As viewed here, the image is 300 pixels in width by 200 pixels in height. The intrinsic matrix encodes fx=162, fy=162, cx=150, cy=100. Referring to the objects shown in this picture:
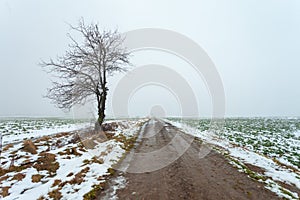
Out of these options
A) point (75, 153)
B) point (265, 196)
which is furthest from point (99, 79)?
point (265, 196)

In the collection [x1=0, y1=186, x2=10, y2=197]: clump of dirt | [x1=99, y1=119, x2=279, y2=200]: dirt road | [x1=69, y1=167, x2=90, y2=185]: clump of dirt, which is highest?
[x1=99, y1=119, x2=279, y2=200]: dirt road

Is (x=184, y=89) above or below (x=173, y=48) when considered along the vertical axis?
below

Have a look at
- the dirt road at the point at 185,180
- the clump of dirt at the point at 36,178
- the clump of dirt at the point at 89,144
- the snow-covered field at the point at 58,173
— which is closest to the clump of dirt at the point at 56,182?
the snow-covered field at the point at 58,173

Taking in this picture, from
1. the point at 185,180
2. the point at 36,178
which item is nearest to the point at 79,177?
the point at 36,178

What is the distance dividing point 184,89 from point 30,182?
A: 53.6 ft

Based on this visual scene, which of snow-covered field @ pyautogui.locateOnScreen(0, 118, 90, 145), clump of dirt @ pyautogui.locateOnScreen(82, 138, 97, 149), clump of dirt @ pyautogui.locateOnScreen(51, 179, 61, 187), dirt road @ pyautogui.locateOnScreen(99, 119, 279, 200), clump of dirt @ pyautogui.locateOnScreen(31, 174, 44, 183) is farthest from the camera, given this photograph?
snow-covered field @ pyautogui.locateOnScreen(0, 118, 90, 145)

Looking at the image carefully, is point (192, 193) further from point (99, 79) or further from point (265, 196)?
point (99, 79)

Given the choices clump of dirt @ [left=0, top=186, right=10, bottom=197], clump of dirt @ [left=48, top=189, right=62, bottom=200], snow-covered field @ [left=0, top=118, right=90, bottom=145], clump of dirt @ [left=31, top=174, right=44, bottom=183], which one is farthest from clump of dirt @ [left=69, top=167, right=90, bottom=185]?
snow-covered field @ [left=0, top=118, right=90, bottom=145]

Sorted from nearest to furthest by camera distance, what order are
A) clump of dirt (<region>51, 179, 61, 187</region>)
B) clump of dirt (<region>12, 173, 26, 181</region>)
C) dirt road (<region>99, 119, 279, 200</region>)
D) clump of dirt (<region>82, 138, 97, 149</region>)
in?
dirt road (<region>99, 119, 279, 200</region>)
clump of dirt (<region>51, 179, 61, 187</region>)
clump of dirt (<region>12, 173, 26, 181</region>)
clump of dirt (<region>82, 138, 97, 149</region>)

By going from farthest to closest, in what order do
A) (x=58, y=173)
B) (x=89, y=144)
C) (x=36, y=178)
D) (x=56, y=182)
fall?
(x=89, y=144) < (x=58, y=173) < (x=36, y=178) < (x=56, y=182)

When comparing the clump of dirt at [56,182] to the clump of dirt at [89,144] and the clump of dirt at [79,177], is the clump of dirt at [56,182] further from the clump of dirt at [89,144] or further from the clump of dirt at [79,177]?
the clump of dirt at [89,144]

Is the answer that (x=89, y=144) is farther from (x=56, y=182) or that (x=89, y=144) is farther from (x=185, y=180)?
(x=185, y=180)

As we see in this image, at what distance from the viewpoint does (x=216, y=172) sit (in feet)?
20.7

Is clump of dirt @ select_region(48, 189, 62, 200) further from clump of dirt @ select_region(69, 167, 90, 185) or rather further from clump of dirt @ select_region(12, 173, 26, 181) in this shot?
clump of dirt @ select_region(12, 173, 26, 181)
